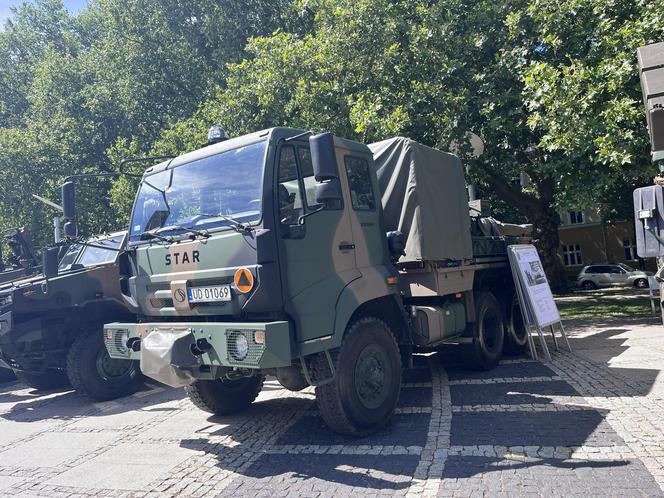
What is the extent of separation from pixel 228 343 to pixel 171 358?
0.51m

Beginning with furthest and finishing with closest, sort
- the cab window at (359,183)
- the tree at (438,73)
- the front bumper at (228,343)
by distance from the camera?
the tree at (438,73), the cab window at (359,183), the front bumper at (228,343)

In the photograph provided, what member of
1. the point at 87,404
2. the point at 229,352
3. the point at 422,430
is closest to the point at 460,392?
the point at 422,430

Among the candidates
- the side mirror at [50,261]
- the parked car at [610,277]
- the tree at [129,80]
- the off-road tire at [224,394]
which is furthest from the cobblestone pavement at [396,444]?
the parked car at [610,277]

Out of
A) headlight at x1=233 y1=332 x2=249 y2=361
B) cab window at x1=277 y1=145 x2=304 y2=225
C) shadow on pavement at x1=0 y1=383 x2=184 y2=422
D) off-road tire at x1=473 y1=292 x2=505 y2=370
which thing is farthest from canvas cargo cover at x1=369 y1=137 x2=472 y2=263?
shadow on pavement at x1=0 y1=383 x2=184 y2=422

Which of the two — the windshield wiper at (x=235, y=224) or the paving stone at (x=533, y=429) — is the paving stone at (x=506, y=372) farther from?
the windshield wiper at (x=235, y=224)

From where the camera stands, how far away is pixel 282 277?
457 cm

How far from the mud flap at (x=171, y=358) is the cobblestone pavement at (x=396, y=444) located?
33.1 inches

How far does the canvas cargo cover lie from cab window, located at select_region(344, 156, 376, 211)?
830 millimetres

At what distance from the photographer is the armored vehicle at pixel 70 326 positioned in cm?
790

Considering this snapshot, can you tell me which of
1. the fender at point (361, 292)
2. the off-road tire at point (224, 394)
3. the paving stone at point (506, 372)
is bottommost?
the paving stone at point (506, 372)

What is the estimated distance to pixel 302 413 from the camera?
247 inches

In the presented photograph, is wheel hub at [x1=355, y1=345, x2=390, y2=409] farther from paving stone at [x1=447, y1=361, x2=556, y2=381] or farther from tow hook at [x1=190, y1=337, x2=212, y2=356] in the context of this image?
paving stone at [x1=447, y1=361, x2=556, y2=381]

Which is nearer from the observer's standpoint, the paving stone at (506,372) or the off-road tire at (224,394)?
the off-road tire at (224,394)

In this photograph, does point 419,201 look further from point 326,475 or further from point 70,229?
point 70,229
